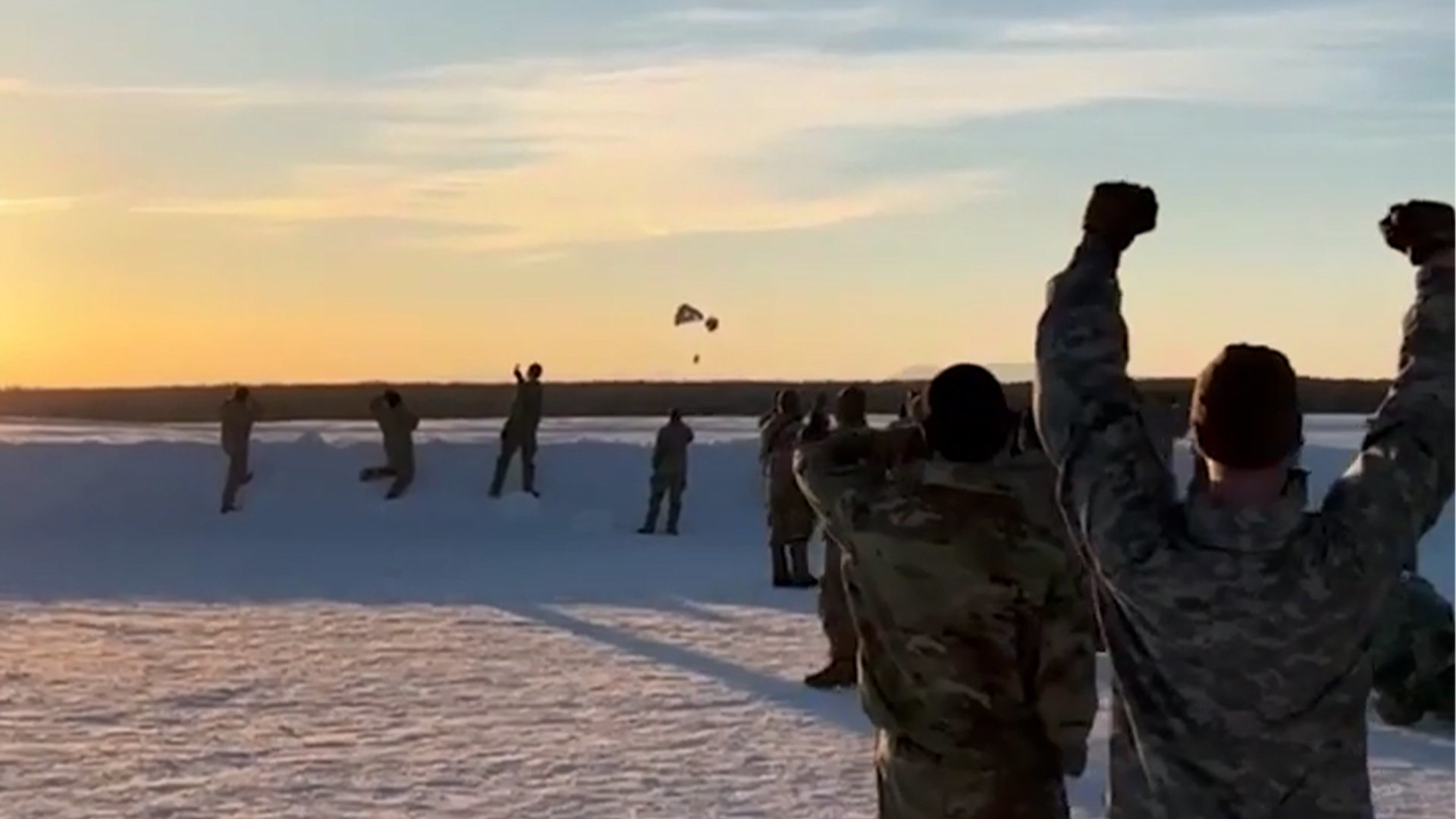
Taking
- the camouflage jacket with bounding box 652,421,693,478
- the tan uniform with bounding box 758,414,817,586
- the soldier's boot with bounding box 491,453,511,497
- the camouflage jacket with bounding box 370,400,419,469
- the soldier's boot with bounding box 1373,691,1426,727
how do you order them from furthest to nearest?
the soldier's boot with bounding box 491,453,511,497
the camouflage jacket with bounding box 370,400,419,469
the camouflage jacket with bounding box 652,421,693,478
the tan uniform with bounding box 758,414,817,586
the soldier's boot with bounding box 1373,691,1426,727

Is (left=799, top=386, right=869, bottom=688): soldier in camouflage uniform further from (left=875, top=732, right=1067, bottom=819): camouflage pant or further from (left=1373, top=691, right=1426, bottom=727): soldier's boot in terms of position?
(left=875, top=732, right=1067, bottom=819): camouflage pant

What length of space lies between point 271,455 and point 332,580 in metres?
10.0

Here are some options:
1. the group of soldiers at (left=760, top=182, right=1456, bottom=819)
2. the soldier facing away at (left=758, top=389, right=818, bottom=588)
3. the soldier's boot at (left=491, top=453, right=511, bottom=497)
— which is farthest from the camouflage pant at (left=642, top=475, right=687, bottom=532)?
the group of soldiers at (left=760, top=182, right=1456, bottom=819)

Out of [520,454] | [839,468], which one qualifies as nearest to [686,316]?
[520,454]

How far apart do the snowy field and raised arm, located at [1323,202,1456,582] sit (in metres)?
5.70

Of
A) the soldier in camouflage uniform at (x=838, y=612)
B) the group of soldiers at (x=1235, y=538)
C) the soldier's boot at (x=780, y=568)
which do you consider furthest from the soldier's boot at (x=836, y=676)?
the group of soldiers at (x=1235, y=538)

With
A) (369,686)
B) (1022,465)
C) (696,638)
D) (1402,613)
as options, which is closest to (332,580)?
(696,638)

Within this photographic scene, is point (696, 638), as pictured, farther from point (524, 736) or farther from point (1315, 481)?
point (1315, 481)

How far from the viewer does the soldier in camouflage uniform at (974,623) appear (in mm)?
4648

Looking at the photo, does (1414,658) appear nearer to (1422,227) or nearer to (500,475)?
(1422,227)

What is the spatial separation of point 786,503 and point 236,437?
11.8 m

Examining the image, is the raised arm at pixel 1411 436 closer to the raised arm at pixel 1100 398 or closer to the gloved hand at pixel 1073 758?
the raised arm at pixel 1100 398

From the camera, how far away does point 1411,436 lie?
3480mm

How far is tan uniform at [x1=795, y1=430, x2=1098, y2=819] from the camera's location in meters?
4.66
